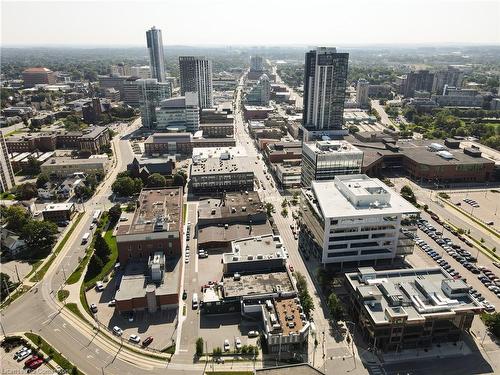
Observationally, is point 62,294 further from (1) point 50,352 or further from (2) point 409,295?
(2) point 409,295

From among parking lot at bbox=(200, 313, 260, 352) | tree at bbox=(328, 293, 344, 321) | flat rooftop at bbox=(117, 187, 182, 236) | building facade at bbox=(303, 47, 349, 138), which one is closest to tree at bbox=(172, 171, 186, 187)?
flat rooftop at bbox=(117, 187, 182, 236)

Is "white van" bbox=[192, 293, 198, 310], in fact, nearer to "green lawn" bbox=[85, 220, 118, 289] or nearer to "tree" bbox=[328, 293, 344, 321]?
"green lawn" bbox=[85, 220, 118, 289]

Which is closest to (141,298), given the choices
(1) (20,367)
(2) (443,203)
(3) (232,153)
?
(1) (20,367)

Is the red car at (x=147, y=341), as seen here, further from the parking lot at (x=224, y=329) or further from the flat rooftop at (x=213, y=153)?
the flat rooftop at (x=213, y=153)

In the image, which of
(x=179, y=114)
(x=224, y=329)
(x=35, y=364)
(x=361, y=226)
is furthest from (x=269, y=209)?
(x=179, y=114)

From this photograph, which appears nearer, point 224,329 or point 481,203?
point 224,329

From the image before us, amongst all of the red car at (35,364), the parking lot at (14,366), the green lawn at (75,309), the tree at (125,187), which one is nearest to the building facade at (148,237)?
the green lawn at (75,309)
